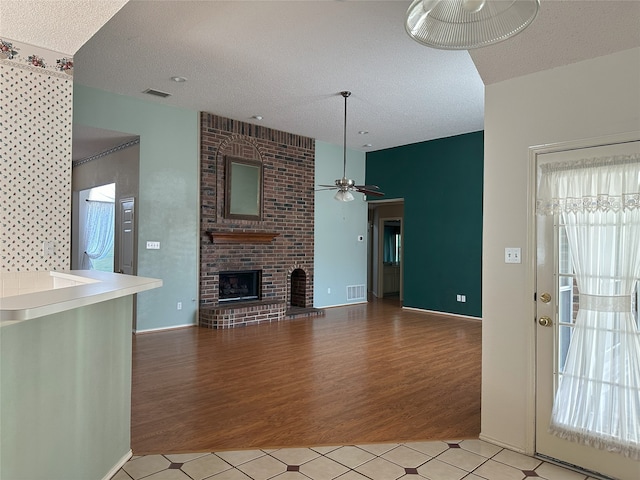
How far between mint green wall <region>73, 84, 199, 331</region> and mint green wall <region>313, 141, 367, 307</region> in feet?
8.46

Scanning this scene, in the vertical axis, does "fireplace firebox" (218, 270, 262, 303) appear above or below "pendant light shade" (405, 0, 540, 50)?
below

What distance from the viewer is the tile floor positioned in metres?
2.39

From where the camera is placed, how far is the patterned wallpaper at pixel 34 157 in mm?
3109

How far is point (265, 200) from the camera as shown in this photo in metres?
7.43

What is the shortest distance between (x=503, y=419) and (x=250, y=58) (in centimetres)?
394

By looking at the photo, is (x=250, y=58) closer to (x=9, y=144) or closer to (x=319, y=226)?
(x=9, y=144)

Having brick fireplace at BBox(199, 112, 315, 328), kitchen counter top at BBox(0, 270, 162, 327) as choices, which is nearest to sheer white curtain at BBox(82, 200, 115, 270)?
brick fireplace at BBox(199, 112, 315, 328)

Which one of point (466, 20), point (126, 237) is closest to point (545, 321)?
point (466, 20)

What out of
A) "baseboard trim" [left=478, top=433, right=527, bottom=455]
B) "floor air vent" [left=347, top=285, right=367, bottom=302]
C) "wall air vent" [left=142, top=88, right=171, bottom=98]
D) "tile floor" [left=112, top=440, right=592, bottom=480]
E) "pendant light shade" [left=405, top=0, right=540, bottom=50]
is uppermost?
"wall air vent" [left=142, top=88, right=171, bottom=98]

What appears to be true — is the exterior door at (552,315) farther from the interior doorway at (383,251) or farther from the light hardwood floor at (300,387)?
the interior doorway at (383,251)

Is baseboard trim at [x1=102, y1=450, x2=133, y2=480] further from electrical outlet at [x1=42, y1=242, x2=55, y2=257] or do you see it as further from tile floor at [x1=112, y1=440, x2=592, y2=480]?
electrical outlet at [x1=42, y1=242, x2=55, y2=257]

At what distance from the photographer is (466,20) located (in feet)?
5.10

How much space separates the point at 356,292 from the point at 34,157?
673 centimetres

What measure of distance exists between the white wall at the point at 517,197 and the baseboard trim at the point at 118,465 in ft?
7.24
